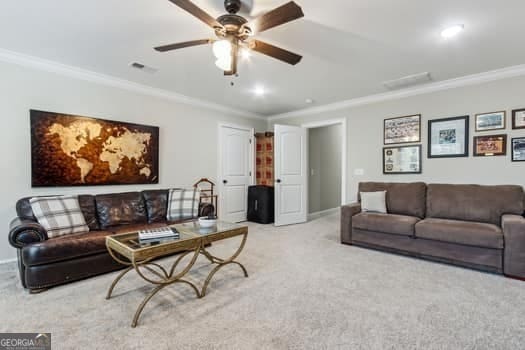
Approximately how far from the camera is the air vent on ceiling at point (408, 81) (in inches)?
144

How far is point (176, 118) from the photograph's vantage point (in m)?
4.56

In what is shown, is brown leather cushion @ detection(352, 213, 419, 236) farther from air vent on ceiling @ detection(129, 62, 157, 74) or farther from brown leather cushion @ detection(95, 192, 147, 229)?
air vent on ceiling @ detection(129, 62, 157, 74)

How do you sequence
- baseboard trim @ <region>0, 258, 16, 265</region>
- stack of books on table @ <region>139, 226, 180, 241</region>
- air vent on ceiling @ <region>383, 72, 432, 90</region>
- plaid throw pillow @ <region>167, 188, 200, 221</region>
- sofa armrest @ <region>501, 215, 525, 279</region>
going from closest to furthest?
stack of books on table @ <region>139, 226, 180, 241</region>, sofa armrest @ <region>501, 215, 525, 279</region>, baseboard trim @ <region>0, 258, 16, 265</region>, air vent on ceiling @ <region>383, 72, 432, 90</region>, plaid throw pillow @ <region>167, 188, 200, 221</region>

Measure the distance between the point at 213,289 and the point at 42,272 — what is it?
62.5 inches

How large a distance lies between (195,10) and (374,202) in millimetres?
3421

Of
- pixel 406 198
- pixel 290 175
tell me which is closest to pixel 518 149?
pixel 406 198

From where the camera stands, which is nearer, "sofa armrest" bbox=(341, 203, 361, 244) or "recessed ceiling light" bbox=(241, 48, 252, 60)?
"recessed ceiling light" bbox=(241, 48, 252, 60)

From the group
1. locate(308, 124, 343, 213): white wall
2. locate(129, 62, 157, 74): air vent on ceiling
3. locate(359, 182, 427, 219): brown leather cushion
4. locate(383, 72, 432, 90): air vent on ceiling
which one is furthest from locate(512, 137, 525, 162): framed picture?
locate(129, 62, 157, 74): air vent on ceiling

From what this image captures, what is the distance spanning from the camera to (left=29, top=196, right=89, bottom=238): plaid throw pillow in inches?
108

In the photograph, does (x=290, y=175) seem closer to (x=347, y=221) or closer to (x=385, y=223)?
(x=347, y=221)

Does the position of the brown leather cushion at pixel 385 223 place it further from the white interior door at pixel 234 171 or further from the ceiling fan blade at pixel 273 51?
the white interior door at pixel 234 171

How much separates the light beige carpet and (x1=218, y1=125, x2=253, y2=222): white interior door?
2.41 m

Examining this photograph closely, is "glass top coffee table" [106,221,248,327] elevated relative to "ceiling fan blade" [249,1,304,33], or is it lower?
lower

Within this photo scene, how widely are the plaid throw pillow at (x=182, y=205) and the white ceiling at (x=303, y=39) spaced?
68.0 inches
